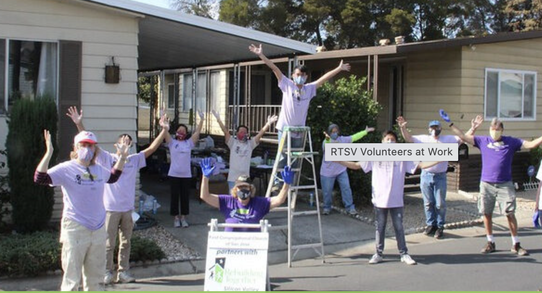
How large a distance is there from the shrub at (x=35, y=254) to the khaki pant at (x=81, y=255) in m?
1.51

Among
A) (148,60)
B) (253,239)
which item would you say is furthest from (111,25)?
(148,60)

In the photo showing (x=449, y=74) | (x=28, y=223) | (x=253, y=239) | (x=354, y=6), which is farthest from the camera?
(x=354, y=6)

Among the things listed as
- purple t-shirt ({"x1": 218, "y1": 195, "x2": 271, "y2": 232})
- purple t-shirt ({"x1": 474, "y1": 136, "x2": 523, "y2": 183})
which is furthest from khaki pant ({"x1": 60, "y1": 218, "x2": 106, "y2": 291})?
purple t-shirt ({"x1": 474, "y1": 136, "x2": 523, "y2": 183})

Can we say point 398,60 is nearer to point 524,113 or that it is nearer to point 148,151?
point 524,113

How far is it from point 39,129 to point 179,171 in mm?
2153

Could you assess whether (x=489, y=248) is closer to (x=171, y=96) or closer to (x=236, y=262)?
(x=236, y=262)

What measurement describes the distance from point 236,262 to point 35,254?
2833mm

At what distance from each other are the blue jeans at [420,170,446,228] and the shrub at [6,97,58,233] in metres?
5.67

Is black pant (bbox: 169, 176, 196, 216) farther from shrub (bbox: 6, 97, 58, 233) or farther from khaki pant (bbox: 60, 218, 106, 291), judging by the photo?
khaki pant (bbox: 60, 218, 106, 291)

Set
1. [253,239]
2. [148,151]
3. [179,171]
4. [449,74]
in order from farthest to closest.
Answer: [449,74] < [179,171] < [148,151] < [253,239]

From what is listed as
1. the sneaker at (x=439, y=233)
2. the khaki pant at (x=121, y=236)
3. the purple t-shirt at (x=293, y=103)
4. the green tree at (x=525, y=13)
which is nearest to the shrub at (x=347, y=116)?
the sneaker at (x=439, y=233)

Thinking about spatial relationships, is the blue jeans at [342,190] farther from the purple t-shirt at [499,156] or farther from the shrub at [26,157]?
the shrub at [26,157]

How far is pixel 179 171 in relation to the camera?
8.83 metres

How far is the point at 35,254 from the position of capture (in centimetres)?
647
